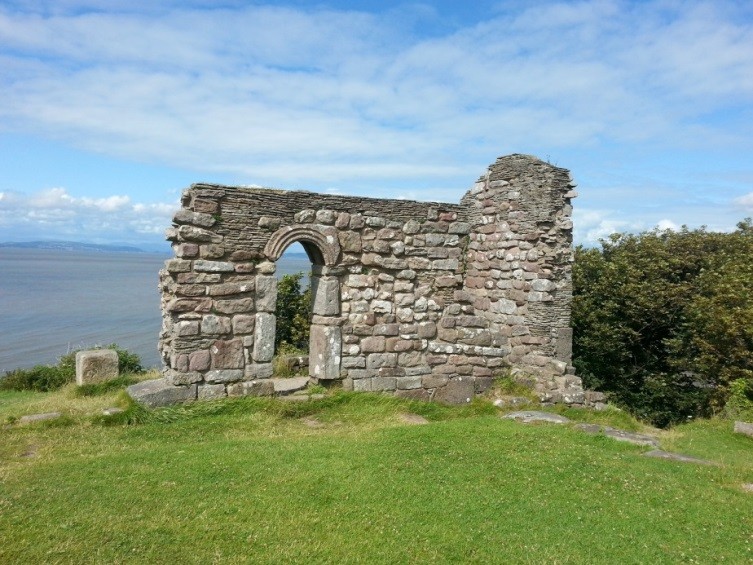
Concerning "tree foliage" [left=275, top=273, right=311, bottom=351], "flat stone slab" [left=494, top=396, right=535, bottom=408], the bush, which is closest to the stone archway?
"flat stone slab" [left=494, top=396, right=535, bottom=408]

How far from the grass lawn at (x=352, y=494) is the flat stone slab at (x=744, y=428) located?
796 millimetres

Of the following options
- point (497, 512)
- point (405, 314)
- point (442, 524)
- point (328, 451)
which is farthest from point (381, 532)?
point (405, 314)

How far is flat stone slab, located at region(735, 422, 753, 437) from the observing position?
1003cm

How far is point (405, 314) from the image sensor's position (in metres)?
11.2

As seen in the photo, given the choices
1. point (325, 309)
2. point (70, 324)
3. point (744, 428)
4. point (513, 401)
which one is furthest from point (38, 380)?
point (70, 324)

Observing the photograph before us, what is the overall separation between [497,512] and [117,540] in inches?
144

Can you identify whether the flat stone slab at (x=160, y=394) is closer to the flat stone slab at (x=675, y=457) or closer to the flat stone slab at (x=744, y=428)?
the flat stone slab at (x=675, y=457)

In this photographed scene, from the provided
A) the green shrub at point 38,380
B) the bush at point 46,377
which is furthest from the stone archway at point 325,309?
the green shrub at point 38,380

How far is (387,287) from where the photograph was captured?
11.1m

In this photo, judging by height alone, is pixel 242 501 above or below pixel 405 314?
below

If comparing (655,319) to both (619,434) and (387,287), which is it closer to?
(619,434)

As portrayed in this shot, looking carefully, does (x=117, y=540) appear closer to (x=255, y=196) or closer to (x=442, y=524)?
(x=442, y=524)

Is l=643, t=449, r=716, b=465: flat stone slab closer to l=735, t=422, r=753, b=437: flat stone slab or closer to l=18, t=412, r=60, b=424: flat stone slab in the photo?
l=735, t=422, r=753, b=437: flat stone slab

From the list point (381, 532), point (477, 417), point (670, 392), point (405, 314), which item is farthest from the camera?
point (670, 392)
